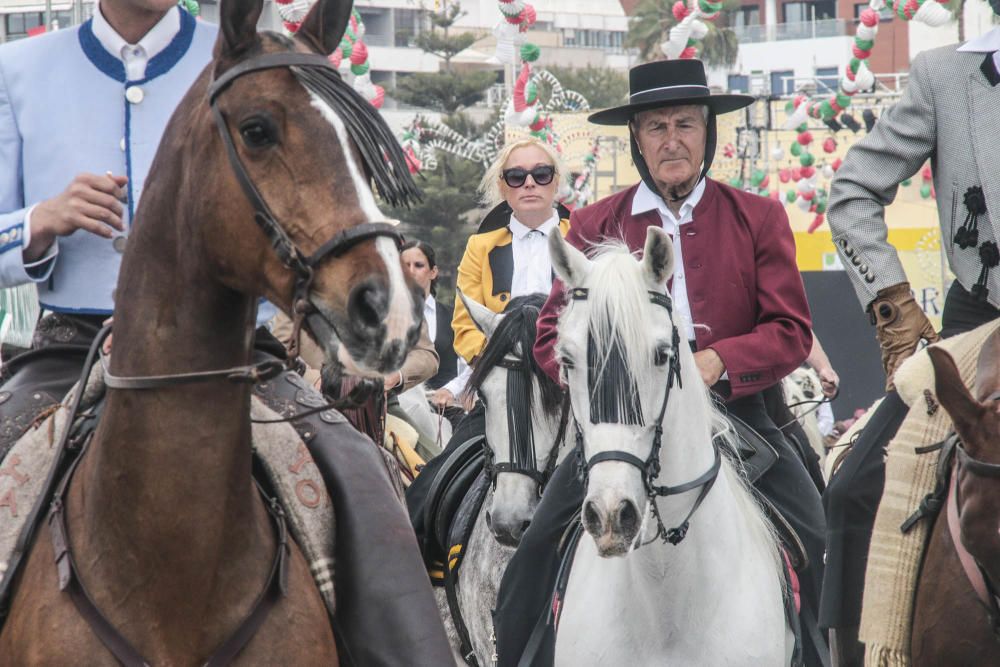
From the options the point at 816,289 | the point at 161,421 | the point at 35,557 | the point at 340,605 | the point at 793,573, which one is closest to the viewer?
the point at 161,421

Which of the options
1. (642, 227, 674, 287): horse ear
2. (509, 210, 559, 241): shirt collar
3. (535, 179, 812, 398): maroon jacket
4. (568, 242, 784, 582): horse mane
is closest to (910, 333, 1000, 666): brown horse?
(568, 242, 784, 582): horse mane

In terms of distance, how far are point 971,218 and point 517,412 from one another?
2.99 metres

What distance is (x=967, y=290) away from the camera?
4973mm

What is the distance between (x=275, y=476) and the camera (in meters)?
3.72

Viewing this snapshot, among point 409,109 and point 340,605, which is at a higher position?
point 409,109

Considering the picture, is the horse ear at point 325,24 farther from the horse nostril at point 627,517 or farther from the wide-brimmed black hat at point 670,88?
the wide-brimmed black hat at point 670,88

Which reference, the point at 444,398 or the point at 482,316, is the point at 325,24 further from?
the point at 444,398

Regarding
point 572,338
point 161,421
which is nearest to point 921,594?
point 572,338

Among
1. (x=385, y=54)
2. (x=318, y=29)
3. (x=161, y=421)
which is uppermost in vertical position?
(x=385, y=54)

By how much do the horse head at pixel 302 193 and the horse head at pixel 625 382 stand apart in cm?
188

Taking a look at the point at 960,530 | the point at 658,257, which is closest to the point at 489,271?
the point at 658,257

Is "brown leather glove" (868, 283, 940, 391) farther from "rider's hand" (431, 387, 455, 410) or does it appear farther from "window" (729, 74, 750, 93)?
"window" (729, 74, 750, 93)

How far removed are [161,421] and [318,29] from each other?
0.96 meters

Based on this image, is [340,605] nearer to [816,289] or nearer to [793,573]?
[793,573]
